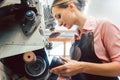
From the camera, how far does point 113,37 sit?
117 centimetres

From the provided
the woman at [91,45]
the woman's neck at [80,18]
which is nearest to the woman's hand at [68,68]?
the woman at [91,45]

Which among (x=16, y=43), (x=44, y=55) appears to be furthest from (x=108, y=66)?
(x=16, y=43)

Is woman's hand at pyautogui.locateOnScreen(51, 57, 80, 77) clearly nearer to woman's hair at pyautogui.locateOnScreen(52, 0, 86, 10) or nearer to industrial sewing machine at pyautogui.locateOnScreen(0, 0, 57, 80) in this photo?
industrial sewing machine at pyautogui.locateOnScreen(0, 0, 57, 80)

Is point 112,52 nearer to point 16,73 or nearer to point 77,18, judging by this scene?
point 77,18

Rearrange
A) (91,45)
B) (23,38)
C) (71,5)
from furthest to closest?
(71,5)
(91,45)
(23,38)

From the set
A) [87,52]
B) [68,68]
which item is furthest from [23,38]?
[87,52]

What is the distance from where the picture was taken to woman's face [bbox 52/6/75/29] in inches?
54.1

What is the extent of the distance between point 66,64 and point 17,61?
0.29m

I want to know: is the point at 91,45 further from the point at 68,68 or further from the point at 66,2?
the point at 66,2

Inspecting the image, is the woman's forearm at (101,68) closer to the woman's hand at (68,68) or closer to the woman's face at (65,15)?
the woman's hand at (68,68)

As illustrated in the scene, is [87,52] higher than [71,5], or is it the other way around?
[71,5]

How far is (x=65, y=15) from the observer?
1.38m

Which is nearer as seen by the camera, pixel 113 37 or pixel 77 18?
pixel 113 37

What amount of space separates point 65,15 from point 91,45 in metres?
0.25
